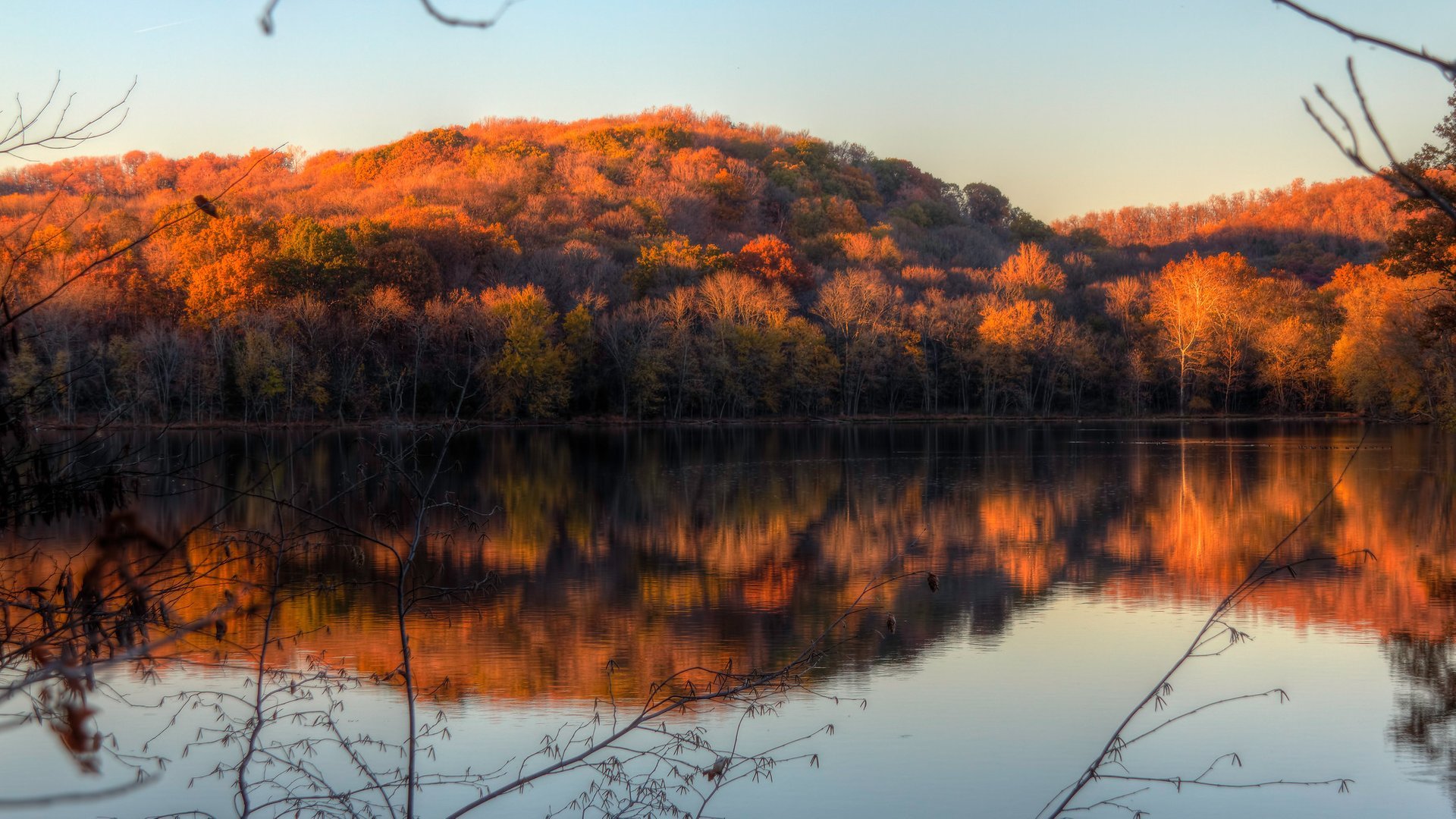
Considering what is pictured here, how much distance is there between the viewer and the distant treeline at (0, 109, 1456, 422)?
5634 centimetres

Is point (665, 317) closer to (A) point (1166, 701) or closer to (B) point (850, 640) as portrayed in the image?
(B) point (850, 640)

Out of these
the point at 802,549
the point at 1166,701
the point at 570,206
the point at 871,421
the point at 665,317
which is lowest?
the point at 1166,701

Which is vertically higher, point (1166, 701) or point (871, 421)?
point (871, 421)

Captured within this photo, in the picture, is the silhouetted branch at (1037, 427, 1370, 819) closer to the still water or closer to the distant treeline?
the still water

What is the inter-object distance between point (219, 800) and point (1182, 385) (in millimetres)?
68203

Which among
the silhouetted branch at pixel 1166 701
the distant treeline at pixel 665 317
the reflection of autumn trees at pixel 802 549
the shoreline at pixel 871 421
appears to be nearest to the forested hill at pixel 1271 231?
the distant treeline at pixel 665 317

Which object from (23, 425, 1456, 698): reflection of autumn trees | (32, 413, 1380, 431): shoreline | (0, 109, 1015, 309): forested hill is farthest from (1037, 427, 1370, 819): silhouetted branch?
(32, 413, 1380, 431): shoreline

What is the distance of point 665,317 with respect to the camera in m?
65.8

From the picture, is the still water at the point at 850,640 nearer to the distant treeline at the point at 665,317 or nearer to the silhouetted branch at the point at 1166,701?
the silhouetted branch at the point at 1166,701

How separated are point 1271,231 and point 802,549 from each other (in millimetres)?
94685

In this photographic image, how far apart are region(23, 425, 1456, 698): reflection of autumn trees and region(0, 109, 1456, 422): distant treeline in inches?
508

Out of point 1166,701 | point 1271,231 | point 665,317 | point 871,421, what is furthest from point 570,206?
point 1166,701

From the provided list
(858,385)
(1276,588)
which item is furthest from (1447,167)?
(858,385)

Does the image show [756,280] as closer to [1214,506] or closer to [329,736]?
[1214,506]
